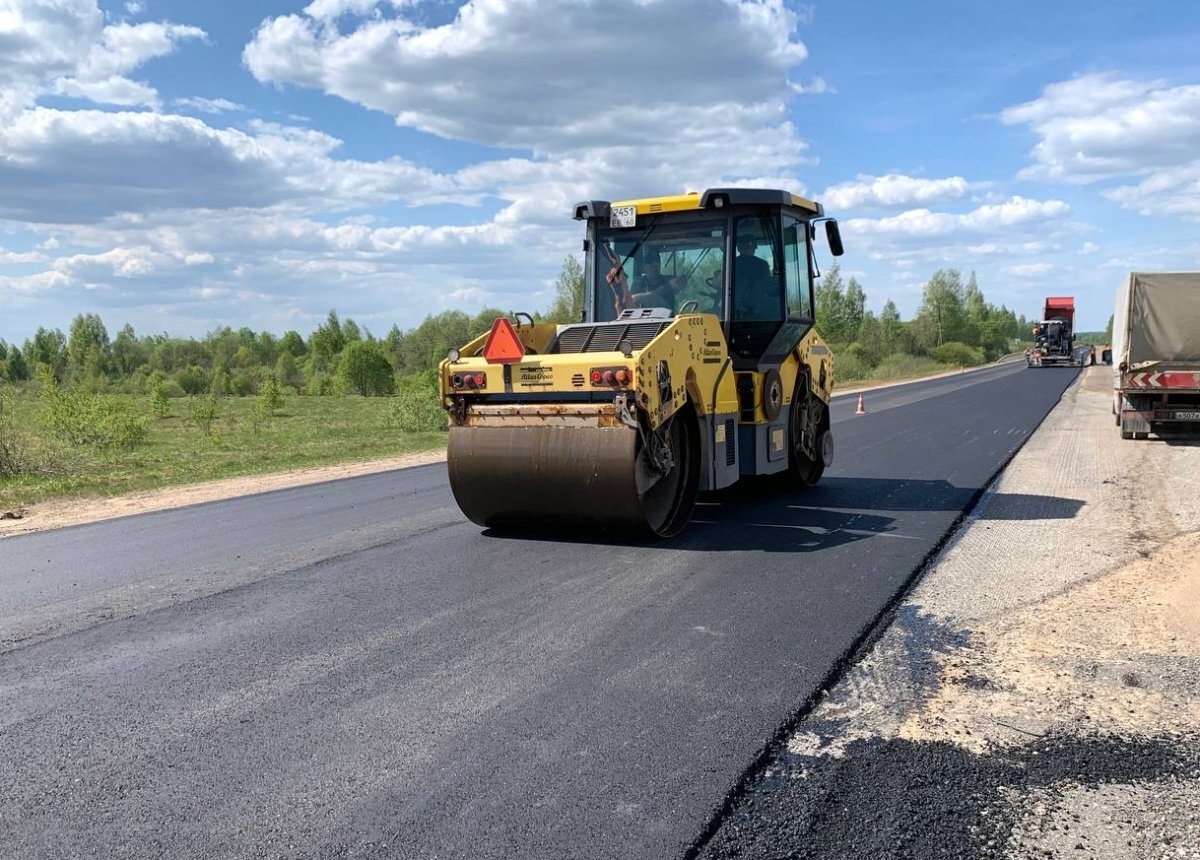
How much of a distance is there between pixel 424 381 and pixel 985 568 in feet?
81.4

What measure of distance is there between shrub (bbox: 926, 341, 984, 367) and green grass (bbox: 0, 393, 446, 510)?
57978mm

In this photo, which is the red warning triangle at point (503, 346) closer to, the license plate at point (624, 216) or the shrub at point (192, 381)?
the license plate at point (624, 216)

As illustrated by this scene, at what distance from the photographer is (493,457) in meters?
7.46

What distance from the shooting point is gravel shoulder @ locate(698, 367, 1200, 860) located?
303 cm

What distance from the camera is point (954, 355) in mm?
79375

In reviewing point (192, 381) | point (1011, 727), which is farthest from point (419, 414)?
point (192, 381)

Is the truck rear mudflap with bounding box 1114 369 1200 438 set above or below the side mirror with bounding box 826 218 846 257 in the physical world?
below

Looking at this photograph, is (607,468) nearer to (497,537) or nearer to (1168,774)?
(497,537)

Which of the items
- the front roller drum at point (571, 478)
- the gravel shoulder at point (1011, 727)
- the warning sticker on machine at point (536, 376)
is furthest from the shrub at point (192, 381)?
the gravel shoulder at point (1011, 727)

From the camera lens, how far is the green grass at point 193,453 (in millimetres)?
14008

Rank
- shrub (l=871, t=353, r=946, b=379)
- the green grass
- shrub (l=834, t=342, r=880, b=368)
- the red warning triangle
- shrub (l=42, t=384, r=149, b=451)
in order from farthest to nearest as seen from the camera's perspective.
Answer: shrub (l=834, t=342, r=880, b=368) → shrub (l=871, t=353, r=946, b=379) → shrub (l=42, t=384, r=149, b=451) → the green grass → the red warning triangle

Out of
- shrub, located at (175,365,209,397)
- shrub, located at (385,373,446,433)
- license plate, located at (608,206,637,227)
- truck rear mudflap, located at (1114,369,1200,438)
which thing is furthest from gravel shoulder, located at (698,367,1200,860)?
shrub, located at (175,365,209,397)

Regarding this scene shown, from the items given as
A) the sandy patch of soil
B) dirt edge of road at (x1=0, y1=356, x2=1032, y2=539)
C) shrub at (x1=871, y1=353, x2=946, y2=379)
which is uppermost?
shrub at (x1=871, y1=353, x2=946, y2=379)

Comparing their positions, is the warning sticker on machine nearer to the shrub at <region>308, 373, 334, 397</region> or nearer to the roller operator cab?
the roller operator cab
